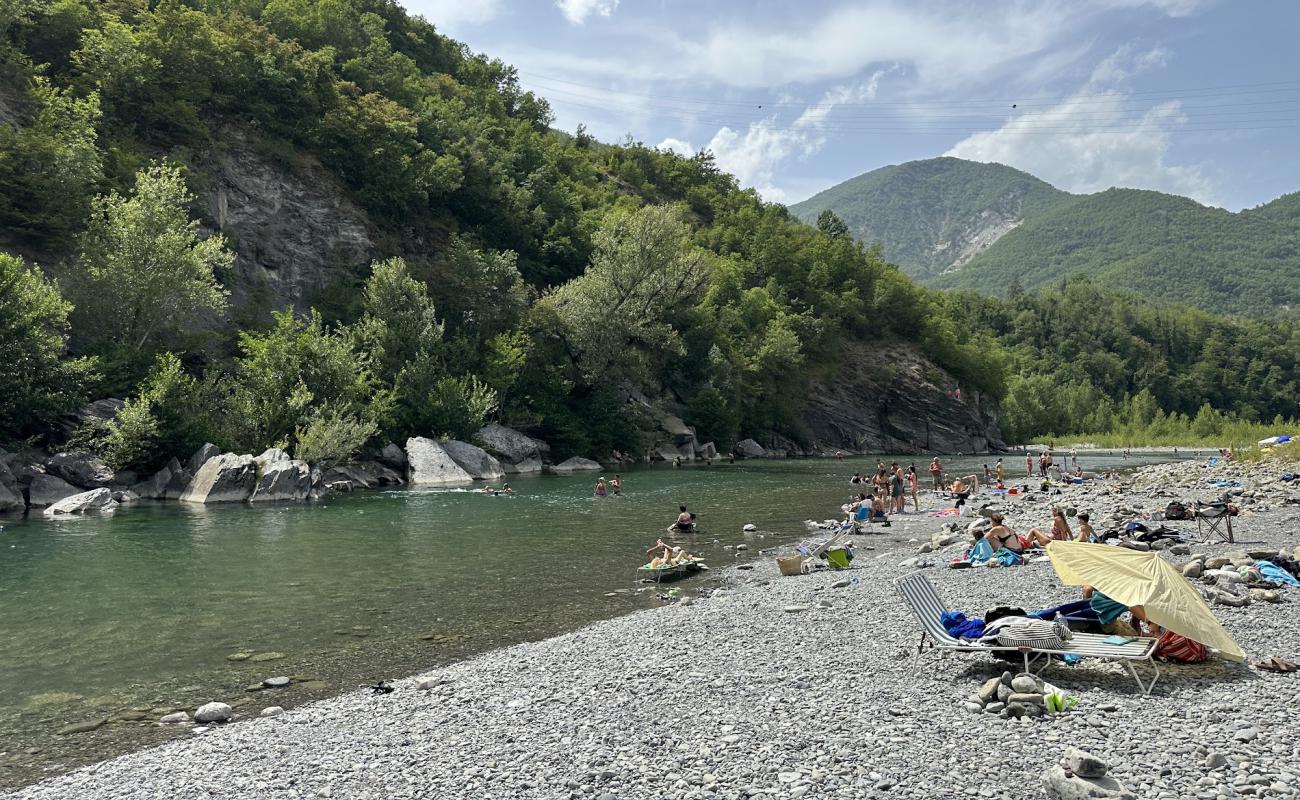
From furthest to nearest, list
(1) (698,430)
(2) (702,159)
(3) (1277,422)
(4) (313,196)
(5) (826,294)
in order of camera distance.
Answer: (2) (702,159) → (5) (826,294) → (3) (1277,422) → (1) (698,430) → (4) (313,196)

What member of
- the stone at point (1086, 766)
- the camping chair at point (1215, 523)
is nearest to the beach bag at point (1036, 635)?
the stone at point (1086, 766)

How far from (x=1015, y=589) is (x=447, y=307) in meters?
54.3

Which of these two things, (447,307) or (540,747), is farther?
(447,307)

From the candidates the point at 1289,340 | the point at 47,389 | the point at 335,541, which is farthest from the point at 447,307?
the point at 1289,340

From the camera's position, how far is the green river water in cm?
1049

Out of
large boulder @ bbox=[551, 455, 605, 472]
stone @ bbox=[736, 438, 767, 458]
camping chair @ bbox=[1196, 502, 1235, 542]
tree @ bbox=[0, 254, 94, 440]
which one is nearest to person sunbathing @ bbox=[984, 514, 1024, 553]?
camping chair @ bbox=[1196, 502, 1235, 542]

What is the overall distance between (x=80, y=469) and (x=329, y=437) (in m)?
10.6

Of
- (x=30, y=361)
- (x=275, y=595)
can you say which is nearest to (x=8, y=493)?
(x=30, y=361)

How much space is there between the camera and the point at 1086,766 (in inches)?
250

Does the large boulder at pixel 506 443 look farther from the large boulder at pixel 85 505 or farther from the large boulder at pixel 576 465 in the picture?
the large boulder at pixel 85 505

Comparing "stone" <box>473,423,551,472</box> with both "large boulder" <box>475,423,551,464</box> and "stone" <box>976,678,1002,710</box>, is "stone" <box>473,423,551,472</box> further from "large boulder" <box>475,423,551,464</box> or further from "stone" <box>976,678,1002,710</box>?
"stone" <box>976,678,1002,710</box>

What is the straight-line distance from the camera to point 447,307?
204 ft

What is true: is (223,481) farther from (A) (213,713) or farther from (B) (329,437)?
(A) (213,713)

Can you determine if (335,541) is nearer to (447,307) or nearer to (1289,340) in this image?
(447,307)
